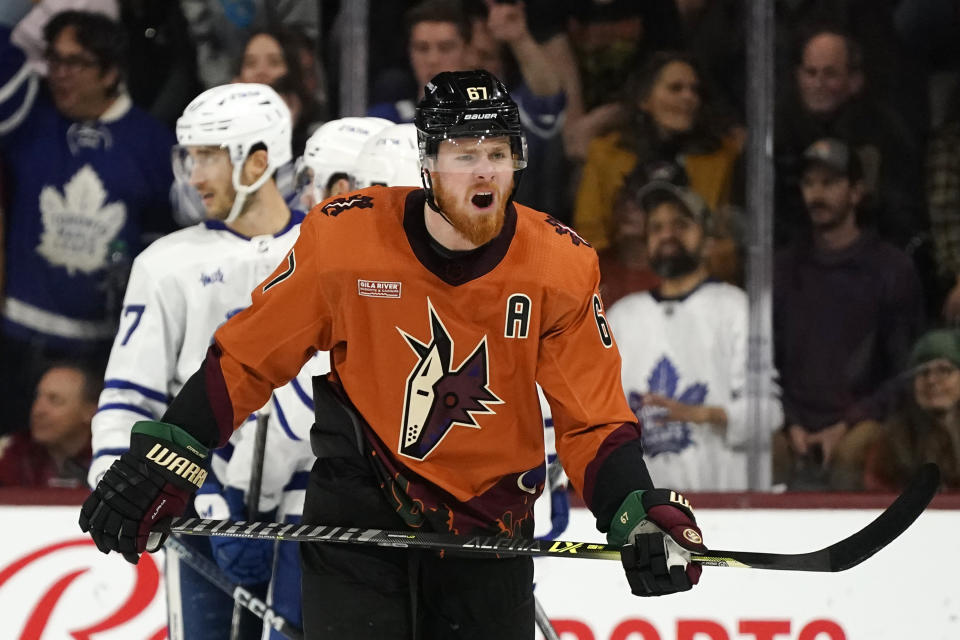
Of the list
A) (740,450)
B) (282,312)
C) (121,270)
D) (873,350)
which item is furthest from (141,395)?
(873,350)

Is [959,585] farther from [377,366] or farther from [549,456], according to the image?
[377,366]

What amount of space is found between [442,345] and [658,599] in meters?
1.54

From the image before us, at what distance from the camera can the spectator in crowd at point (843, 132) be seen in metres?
4.41

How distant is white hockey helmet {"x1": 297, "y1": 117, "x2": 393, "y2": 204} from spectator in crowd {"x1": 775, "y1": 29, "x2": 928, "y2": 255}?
1.54 m

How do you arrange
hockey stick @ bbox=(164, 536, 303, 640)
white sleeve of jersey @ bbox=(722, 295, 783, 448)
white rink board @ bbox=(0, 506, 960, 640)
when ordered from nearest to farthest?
hockey stick @ bbox=(164, 536, 303, 640) → white rink board @ bbox=(0, 506, 960, 640) → white sleeve of jersey @ bbox=(722, 295, 783, 448)

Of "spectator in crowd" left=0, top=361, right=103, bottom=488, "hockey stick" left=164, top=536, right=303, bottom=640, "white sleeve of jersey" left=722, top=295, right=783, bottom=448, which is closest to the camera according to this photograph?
"hockey stick" left=164, top=536, right=303, bottom=640

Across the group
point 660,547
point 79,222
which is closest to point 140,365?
point 660,547

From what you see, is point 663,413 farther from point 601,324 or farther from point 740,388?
point 601,324

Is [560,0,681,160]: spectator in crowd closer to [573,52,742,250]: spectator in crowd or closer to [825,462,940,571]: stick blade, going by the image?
[573,52,742,250]: spectator in crowd

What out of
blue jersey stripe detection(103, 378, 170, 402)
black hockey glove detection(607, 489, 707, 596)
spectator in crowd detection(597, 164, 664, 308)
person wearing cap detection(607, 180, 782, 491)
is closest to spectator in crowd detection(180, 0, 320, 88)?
spectator in crowd detection(597, 164, 664, 308)

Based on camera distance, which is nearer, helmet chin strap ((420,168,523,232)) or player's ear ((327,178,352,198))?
A: helmet chin strap ((420,168,523,232))

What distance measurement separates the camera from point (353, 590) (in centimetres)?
223

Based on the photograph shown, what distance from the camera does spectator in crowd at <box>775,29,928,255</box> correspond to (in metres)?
4.41

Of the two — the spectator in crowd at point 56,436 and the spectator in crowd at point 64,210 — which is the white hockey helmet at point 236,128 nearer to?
the spectator in crowd at point 64,210
